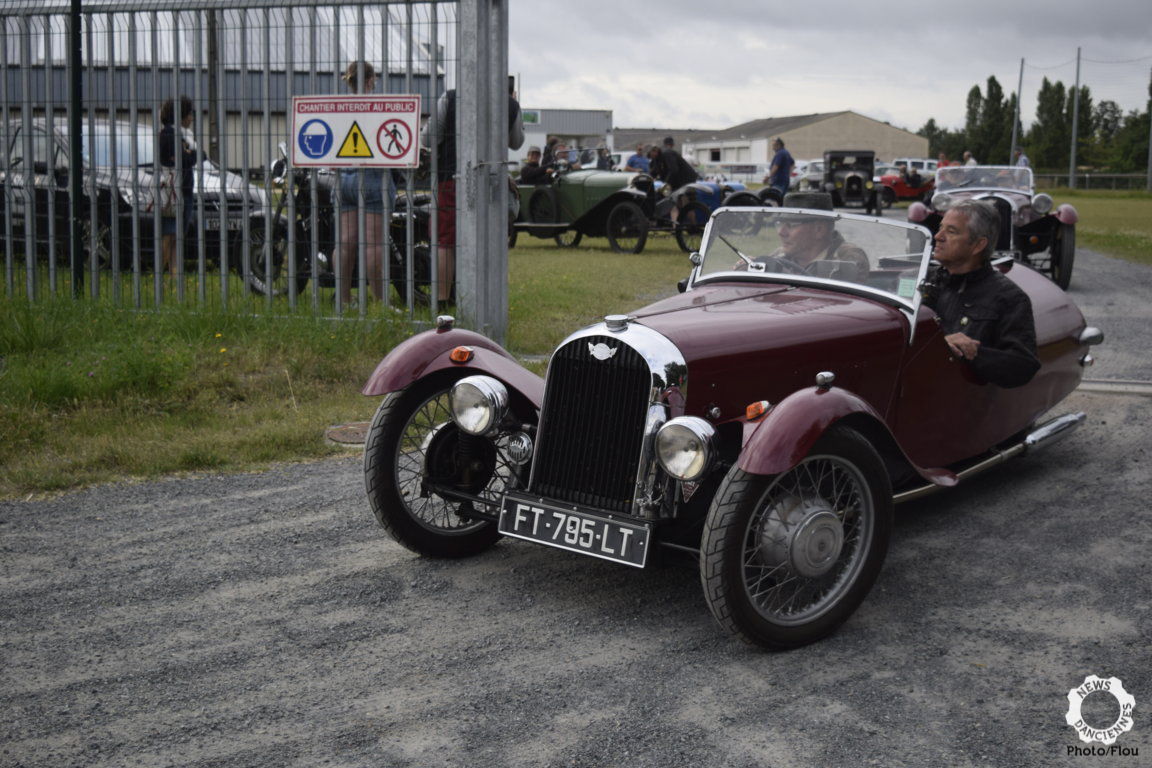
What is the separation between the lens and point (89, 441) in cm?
599

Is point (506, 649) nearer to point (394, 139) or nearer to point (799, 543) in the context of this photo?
point (799, 543)

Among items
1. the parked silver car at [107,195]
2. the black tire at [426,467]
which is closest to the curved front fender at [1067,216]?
the parked silver car at [107,195]

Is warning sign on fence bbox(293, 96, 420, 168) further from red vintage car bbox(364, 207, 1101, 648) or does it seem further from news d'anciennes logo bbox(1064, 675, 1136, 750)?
news d'anciennes logo bbox(1064, 675, 1136, 750)

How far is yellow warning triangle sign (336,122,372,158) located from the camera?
8.09 m

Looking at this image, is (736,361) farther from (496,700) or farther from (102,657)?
(102,657)

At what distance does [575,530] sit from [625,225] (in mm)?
15724

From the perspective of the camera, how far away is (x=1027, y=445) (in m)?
5.46

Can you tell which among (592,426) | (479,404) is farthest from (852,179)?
(592,426)

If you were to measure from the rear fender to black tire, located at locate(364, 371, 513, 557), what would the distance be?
1.09 meters

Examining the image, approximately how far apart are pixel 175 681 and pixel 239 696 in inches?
9.2

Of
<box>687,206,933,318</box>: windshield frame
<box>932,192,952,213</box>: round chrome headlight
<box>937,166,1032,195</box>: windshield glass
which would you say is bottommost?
<box>687,206,933,318</box>: windshield frame

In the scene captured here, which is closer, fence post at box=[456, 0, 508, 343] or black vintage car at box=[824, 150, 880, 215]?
fence post at box=[456, 0, 508, 343]

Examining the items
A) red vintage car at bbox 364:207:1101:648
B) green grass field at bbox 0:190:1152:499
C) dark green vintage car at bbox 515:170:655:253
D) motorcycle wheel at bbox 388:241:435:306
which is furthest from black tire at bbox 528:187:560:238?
red vintage car at bbox 364:207:1101:648

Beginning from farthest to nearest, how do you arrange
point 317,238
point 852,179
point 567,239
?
point 852,179, point 567,239, point 317,238
